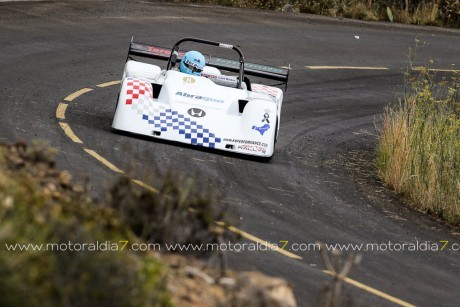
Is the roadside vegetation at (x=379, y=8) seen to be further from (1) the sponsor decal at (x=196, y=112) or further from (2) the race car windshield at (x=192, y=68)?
(1) the sponsor decal at (x=196, y=112)

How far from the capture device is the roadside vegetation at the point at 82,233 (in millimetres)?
6176

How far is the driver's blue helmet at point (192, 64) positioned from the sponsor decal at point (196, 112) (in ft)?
4.35

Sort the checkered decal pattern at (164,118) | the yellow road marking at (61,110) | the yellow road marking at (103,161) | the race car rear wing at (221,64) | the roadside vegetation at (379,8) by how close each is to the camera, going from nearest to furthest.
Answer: the yellow road marking at (103,161) < the checkered decal pattern at (164,118) < the yellow road marking at (61,110) < the race car rear wing at (221,64) < the roadside vegetation at (379,8)

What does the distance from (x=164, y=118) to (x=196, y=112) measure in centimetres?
51

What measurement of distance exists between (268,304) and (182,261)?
143cm

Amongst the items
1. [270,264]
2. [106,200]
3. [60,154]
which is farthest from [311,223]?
[106,200]

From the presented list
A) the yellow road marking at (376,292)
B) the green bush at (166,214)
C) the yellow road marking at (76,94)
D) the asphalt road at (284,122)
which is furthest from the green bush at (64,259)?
the yellow road marking at (76,94)

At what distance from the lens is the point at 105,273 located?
20.5ft

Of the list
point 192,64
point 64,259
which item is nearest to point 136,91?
point 192,64

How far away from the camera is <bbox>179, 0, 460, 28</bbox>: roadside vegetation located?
104 feet

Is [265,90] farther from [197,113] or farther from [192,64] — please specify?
[197,113]

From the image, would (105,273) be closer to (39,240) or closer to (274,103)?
(39,240)

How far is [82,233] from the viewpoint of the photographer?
6672mm

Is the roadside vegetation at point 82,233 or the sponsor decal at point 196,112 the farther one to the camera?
the sponsor decal at point 196,112
